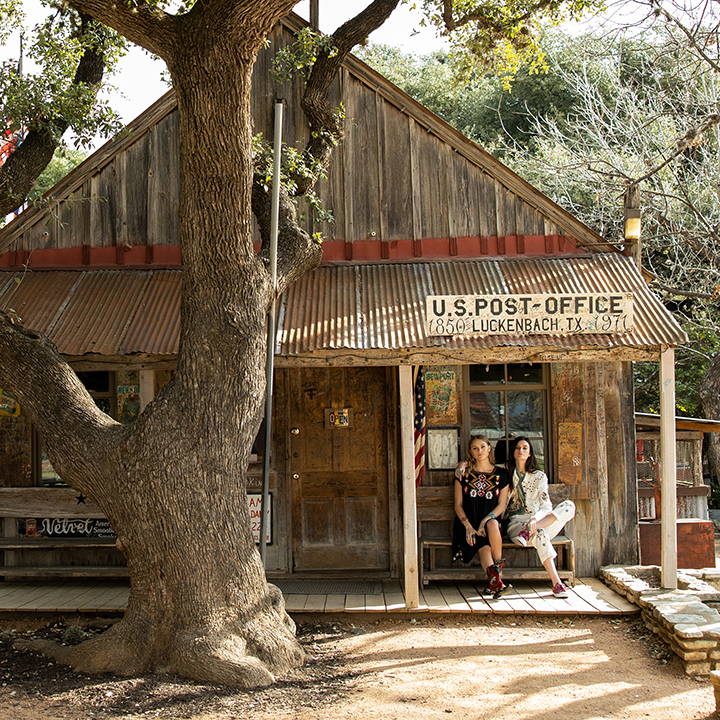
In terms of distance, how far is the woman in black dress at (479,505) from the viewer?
8945 millimetres

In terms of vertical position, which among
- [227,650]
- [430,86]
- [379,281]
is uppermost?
[430,86]

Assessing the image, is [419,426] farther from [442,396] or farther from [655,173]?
[655,173]

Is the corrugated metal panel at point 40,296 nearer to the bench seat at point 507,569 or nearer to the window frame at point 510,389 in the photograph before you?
the window frame at point 510,389

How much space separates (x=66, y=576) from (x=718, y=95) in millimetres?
13394

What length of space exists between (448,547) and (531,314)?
2.82m

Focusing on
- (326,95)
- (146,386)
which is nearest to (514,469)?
(146,386)

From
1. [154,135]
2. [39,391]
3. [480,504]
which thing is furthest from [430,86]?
[39,391]

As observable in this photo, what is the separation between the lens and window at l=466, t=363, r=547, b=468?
9766mm

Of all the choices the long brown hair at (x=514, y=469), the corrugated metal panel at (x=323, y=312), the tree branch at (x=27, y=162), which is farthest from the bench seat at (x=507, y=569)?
the tree branch at (x=27, y=162)

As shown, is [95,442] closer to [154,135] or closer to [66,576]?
[66,576]

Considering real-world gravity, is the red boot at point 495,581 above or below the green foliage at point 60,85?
below

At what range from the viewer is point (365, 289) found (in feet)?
30.6

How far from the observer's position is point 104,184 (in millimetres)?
9945

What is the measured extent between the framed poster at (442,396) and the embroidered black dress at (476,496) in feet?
2.40
